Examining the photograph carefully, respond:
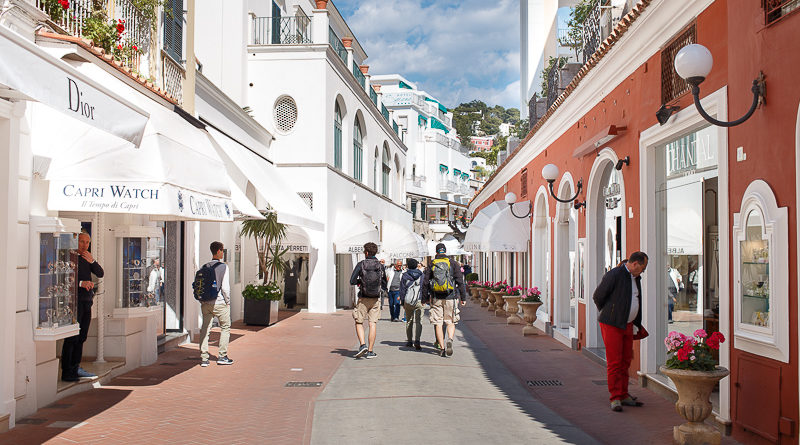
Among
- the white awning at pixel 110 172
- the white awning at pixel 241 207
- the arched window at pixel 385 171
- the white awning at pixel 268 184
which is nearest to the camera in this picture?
the white awning at pixel 110 172

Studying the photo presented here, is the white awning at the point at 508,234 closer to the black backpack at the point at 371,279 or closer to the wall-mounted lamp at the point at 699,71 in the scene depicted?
the black backpack at the point at 371,279

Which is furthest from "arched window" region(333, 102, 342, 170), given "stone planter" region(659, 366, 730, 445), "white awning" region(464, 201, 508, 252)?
"stone planter" region(659, 366, 730, 445)

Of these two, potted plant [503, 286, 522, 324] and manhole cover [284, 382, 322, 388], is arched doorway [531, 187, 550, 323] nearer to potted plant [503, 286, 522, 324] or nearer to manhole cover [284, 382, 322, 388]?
potted plant [503, 286, 522, 324]

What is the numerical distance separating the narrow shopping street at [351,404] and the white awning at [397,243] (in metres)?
15.4

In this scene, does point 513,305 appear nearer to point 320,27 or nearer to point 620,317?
point 320,27

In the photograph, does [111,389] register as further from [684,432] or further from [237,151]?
[237,151]

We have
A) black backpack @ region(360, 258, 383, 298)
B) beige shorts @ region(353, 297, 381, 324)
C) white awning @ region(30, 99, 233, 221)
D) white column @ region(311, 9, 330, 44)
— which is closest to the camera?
white awning @ region(30, 99, 233, 221)

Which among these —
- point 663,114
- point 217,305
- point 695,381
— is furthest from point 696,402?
point 217,305

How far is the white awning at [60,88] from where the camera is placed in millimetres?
4598

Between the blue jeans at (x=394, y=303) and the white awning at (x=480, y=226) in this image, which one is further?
the white awning at (x=480, y=226)

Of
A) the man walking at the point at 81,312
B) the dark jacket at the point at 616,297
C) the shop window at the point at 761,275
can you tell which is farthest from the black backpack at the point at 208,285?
the shop window at the point at 761,275

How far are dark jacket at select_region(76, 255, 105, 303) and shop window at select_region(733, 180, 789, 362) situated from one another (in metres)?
7.21

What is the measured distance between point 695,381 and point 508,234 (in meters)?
14.8

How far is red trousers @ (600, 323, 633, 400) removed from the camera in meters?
8.00
